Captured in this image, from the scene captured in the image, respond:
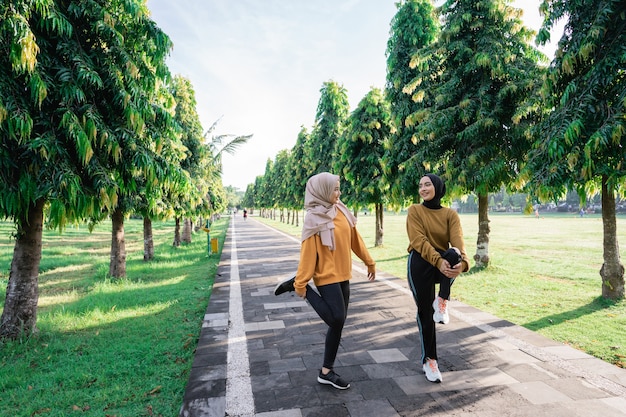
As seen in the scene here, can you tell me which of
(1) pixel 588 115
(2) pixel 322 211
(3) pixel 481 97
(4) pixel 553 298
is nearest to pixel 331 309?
(2) pixel 322 211

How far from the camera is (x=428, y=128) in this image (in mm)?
10672

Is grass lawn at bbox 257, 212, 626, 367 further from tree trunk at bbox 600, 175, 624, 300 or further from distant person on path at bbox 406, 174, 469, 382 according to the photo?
distant person on path at bbox 406, 174, 469, 382

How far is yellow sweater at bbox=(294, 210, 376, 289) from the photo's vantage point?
11.5ft

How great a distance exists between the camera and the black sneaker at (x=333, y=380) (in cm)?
361

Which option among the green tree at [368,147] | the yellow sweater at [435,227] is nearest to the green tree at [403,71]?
the green tree at [368,147]

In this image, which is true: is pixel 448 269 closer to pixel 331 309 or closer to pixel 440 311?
pixel 440 311

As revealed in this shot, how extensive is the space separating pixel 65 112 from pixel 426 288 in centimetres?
483

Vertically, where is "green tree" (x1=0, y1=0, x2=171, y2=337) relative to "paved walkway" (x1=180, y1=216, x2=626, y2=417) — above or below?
above

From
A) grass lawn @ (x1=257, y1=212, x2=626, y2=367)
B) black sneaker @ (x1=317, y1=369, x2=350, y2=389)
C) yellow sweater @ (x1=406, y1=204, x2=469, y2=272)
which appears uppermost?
yellow sweater @ (x1=406, y1=204, x2=469, y2=272)

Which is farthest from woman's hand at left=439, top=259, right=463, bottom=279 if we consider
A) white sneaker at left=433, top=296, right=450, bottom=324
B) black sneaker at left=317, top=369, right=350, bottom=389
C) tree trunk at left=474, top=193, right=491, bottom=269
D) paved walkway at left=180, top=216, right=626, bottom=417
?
tree trunk at left=474, top=193, right=491, bottom=269

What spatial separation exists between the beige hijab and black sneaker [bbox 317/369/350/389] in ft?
4.23

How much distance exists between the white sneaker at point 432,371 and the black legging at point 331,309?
102 cm

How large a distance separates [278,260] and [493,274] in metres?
7.14

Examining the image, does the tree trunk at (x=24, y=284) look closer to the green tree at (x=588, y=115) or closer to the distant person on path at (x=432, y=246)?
the distant person on path at (x=432, y=246)
